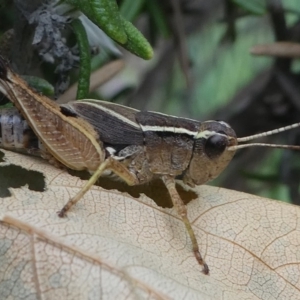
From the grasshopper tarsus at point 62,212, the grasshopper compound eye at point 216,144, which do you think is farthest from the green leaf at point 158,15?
the grasshopper tarsus at point 62,212

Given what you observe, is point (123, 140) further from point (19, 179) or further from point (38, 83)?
point (19, 179)

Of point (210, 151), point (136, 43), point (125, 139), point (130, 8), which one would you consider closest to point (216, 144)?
point (210, 151)

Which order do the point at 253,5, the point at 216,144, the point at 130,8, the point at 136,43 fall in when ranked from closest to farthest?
the point at 136,43, the point at 216,144, the point at 130,8, the point at 253,5

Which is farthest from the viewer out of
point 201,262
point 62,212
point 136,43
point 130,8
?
point 130,8

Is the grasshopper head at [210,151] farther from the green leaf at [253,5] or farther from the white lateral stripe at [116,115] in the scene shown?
the green leaf at [253,5]

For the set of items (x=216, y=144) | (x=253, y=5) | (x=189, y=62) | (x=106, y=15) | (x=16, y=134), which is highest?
(x=106, y=15)
